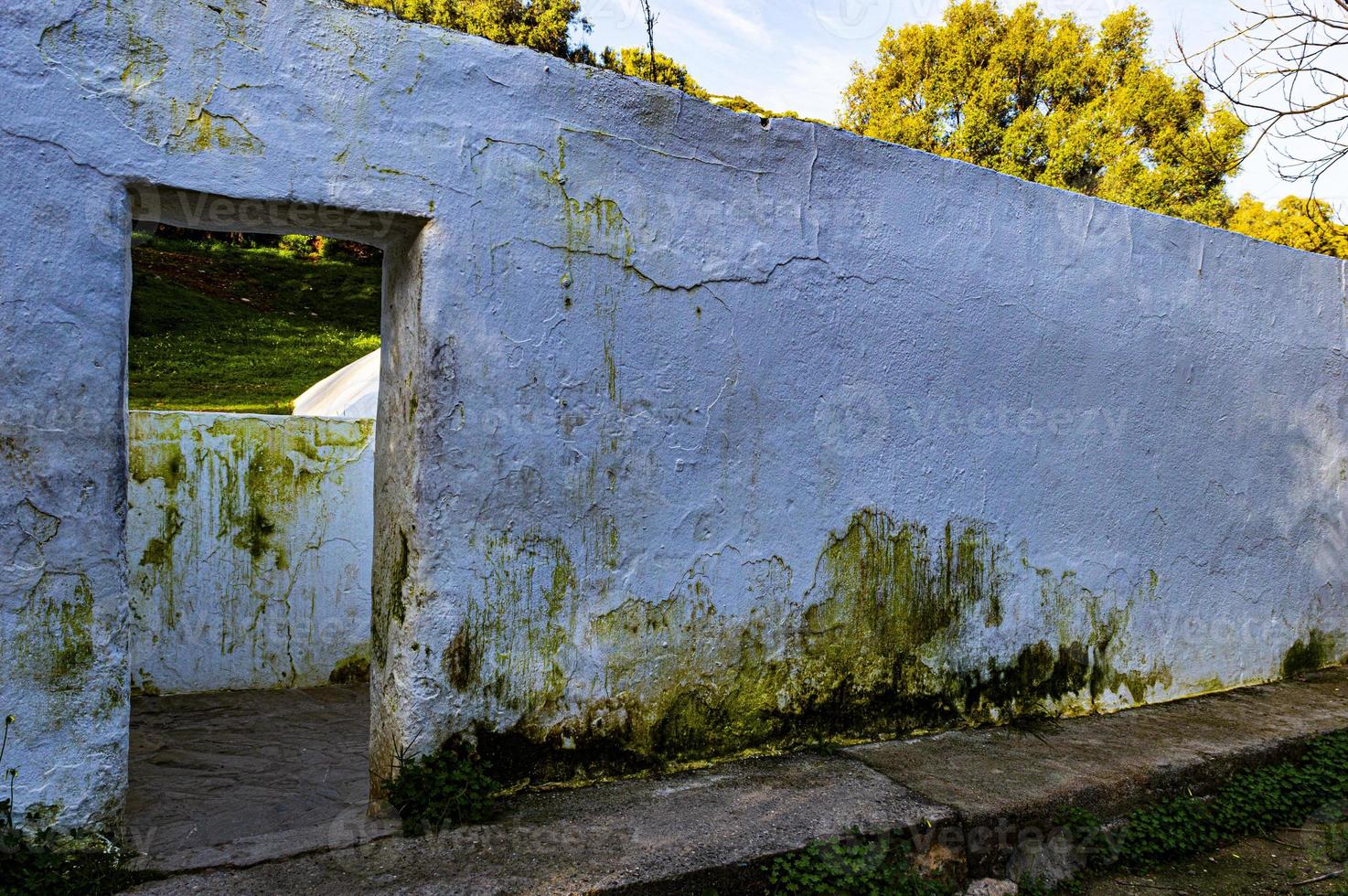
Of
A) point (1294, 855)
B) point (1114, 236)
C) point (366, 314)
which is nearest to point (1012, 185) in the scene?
point (1114, 236)

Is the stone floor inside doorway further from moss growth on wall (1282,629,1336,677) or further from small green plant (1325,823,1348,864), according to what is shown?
moss growth on wall (1282,629,1336,677)

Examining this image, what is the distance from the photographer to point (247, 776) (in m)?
3.31

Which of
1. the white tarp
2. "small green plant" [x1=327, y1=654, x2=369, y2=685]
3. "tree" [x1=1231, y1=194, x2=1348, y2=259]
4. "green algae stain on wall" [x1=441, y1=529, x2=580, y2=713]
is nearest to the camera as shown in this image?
"green algae stain on wall" [x1=441, y1=529, x2=580, y2=713]

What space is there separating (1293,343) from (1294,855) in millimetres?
2396

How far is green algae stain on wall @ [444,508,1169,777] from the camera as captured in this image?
2516mm

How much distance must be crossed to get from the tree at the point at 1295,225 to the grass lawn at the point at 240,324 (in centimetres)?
1078

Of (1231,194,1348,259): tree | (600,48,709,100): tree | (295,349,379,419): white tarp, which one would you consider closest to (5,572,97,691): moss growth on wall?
(295,349,379,419): white tarp

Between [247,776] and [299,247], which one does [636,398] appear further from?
[299,247]

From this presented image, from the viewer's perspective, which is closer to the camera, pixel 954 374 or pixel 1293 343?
pixel 954 374

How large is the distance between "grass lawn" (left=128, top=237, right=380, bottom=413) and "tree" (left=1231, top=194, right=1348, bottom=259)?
1078cm

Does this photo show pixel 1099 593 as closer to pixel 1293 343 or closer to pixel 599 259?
pixel 1293 343

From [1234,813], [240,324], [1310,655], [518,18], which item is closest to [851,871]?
[1234,813]

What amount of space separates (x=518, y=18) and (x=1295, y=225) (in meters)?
12.9

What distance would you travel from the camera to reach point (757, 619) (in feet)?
9.45
